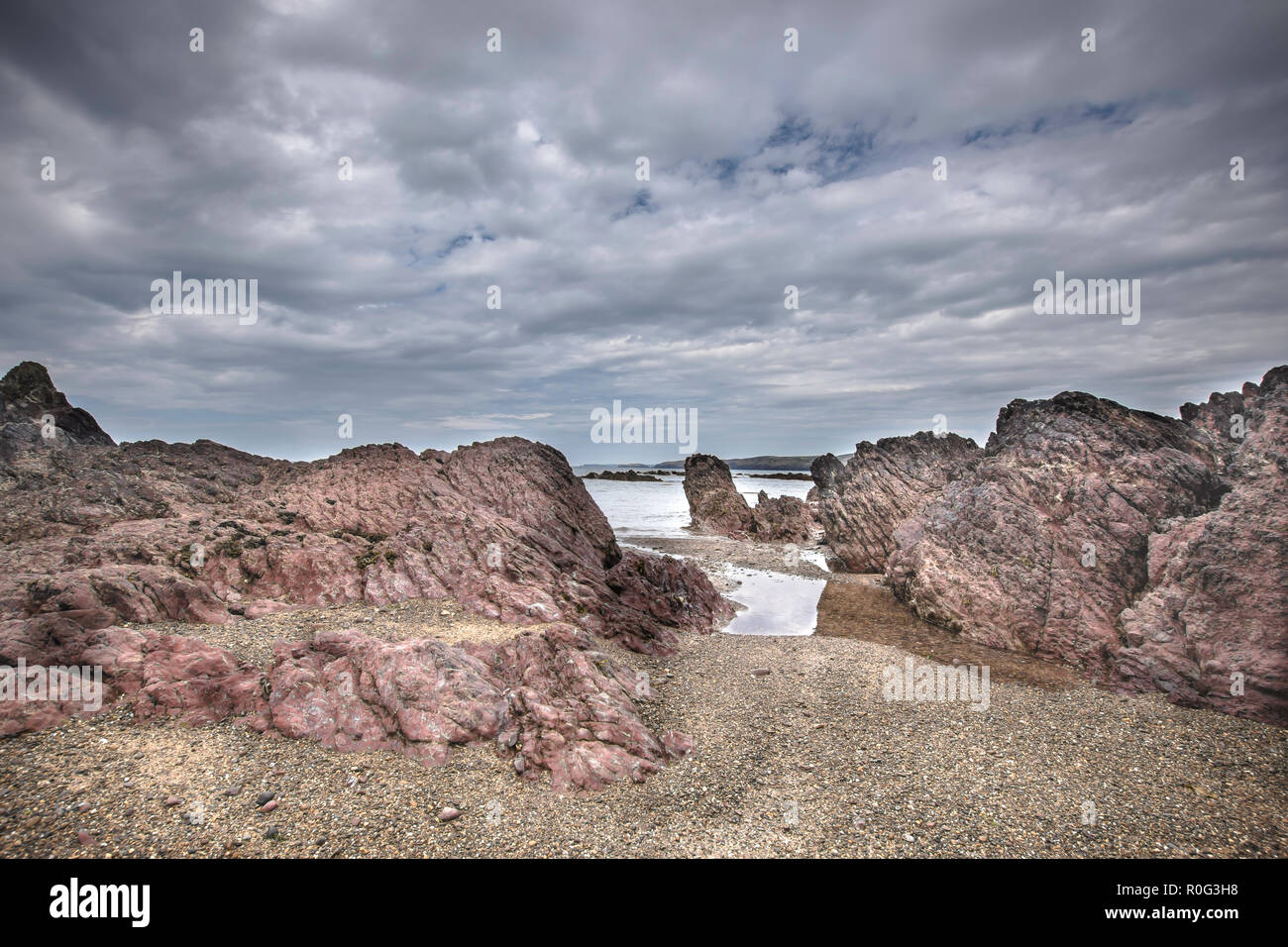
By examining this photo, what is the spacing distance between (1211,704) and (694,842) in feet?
48.1

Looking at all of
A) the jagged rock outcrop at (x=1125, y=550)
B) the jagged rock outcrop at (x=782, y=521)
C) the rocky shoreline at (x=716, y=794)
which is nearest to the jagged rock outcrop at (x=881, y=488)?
the jagged rock outcrop at (x=782, y=521)

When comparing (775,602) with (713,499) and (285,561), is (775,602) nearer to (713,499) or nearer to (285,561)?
(285,561)

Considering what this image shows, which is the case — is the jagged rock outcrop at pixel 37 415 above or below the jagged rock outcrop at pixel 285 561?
above

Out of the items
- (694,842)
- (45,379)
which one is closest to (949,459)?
(694,842)

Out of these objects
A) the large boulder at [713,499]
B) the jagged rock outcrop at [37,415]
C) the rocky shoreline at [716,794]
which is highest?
the jagged rock outcrop at [37,415]

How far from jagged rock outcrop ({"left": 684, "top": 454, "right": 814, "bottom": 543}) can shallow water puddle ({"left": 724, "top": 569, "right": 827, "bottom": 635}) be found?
19.2 m

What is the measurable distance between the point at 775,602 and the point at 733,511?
32.5 meters

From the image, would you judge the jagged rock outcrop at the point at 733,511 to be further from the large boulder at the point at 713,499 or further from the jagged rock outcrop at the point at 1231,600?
the jagged rock outcrop at the point at 1231,600

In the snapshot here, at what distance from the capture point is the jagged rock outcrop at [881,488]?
1537 inches

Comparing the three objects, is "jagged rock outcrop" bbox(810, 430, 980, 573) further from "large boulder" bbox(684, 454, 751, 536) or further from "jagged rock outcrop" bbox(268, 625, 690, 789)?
"jagged rock outcrop" bbox(268, 625, 690, 789)

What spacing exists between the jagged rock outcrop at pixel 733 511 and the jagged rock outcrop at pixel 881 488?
881cm

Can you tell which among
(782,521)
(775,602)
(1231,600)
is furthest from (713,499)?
(1231,600)

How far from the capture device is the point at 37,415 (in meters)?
A: 28.4

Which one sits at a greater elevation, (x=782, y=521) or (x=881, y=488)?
(x=881, y=488)
